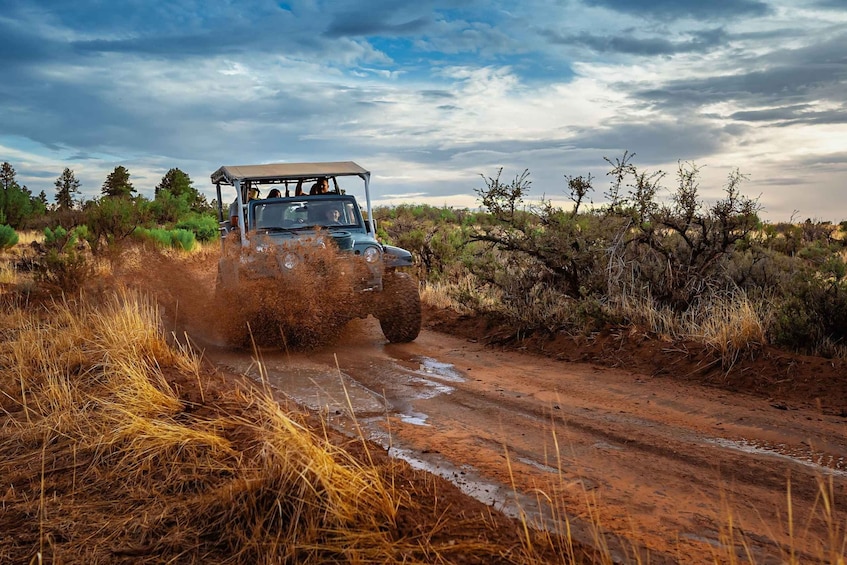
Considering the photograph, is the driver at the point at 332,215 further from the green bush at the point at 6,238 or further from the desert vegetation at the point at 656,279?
the green bush at the point at 6,238

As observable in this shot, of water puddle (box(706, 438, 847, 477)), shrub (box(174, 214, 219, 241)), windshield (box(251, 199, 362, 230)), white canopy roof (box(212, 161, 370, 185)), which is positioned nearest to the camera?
water puddle (box(706, 438, 847, 477))

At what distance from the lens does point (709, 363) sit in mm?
7754

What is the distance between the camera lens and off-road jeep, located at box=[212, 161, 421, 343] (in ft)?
30.6

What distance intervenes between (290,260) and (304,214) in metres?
1.49

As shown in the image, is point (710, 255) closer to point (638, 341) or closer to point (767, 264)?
point (767, 264)

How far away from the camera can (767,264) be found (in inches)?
432

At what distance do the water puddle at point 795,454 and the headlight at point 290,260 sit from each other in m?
5.47

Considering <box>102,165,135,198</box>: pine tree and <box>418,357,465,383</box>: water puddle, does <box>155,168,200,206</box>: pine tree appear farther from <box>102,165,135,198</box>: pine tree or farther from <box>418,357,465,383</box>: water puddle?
<box>418,357,465,383</box>: water puddle

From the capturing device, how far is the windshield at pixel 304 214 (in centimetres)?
1041

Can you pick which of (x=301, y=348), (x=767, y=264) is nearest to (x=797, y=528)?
(x=301, y=348)

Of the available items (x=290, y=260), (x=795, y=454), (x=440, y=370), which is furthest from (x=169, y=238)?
(x=795, y=454)

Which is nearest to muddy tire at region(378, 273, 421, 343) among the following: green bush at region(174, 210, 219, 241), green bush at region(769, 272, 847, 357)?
green bush at region(769, 272, 847, 357)

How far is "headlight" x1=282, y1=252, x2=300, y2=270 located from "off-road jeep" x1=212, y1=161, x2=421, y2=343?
→ 1cm

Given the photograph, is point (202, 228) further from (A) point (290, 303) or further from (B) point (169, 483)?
(B) point (169, 483)
